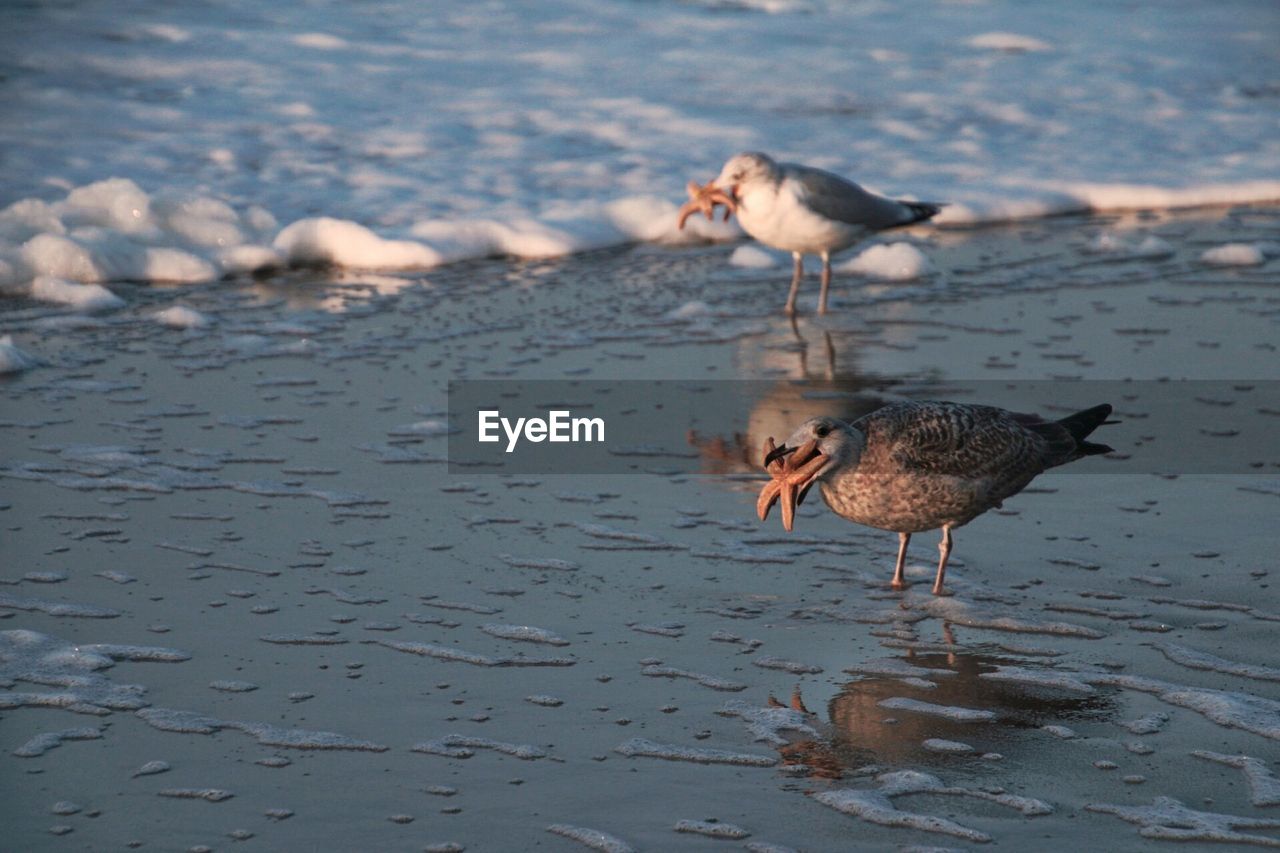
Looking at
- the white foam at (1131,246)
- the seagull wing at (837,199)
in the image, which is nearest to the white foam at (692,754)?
the seagull wing at (837,199)

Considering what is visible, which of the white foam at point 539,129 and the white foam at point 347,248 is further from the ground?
the white foam at point 539,129

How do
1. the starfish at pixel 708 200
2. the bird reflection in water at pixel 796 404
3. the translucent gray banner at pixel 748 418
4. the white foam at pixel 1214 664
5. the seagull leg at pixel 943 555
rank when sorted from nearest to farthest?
the white foam at pixel 1214 664 < the seagull leg at pixel 943 555 < the translucent gray banner at pixel 748 418 < the bird reflection in water at pixel 796 404 < the starfish at pixel 708 200

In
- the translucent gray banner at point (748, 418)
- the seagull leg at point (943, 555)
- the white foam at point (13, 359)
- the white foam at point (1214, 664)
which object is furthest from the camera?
the white foam at point (13, 359)

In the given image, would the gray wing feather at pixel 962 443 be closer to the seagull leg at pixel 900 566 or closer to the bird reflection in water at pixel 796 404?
the seagull leg at pixel 900 566

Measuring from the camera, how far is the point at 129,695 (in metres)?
4.62

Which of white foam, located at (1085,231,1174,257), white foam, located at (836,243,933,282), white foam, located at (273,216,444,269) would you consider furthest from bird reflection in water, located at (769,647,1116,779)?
white foam, located at (273,216,444,269)

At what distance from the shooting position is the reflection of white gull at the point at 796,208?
9531 millimetres

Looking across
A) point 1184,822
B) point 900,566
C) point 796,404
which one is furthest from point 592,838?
point 796,404

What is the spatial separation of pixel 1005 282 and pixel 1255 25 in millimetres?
11824

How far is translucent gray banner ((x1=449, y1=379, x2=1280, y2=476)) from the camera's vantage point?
6910 millimetres

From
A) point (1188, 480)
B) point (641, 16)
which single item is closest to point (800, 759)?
point (1188, 480)

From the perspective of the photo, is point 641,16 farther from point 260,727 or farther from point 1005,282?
point 260,727

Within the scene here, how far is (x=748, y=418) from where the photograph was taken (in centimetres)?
758

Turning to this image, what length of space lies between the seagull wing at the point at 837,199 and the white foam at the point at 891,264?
0.40 m
